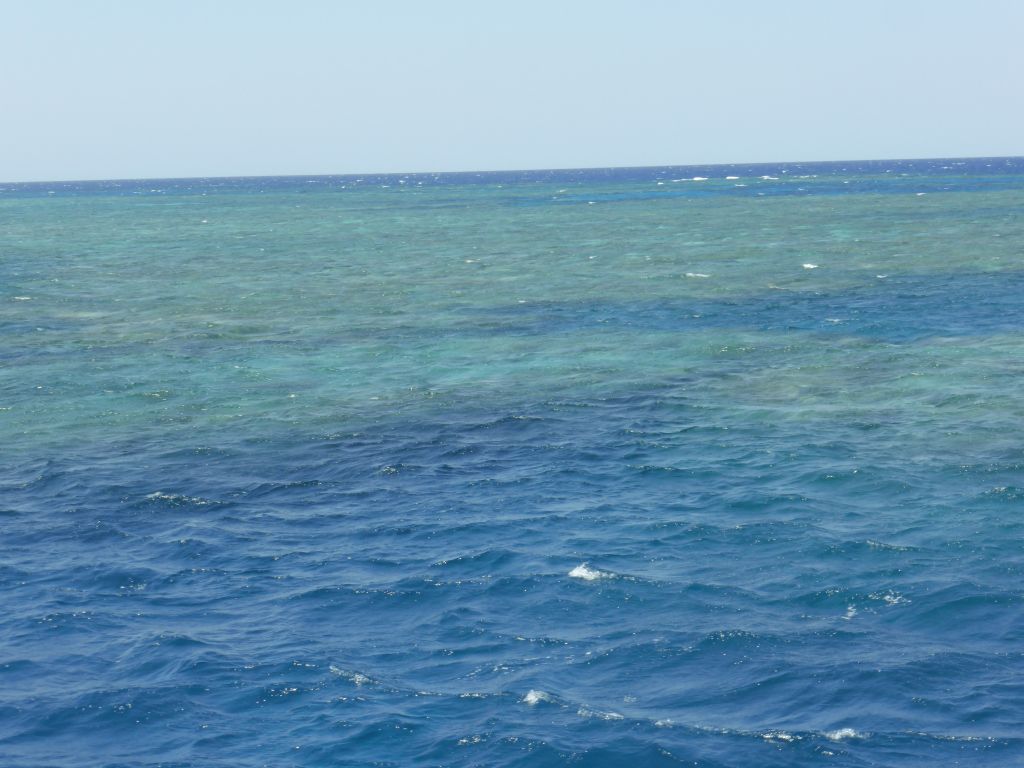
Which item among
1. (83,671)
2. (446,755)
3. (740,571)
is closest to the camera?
(446,755)

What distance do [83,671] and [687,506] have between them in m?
13.6

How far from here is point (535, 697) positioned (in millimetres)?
18125

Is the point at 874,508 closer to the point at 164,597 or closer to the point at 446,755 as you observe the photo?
the point at 446,755

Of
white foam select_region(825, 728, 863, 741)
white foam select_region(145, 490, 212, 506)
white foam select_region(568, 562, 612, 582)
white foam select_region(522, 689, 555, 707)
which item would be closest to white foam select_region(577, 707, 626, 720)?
white foam select_region(522, 689, 555, 707)

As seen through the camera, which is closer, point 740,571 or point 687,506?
point 740,571

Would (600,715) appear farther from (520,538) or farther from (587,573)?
(520,538)

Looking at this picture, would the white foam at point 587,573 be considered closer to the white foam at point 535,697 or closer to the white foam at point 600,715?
the white foam at point 535,697

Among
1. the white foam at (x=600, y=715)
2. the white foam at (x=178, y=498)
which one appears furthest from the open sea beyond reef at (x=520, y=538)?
the white foam at (x=178, y=498)

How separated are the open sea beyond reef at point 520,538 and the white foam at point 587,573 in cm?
7

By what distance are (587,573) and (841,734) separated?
7.30m

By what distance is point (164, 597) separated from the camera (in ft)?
74.3

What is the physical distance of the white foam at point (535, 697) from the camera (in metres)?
18.0

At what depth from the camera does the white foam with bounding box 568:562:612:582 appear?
23.0 metres

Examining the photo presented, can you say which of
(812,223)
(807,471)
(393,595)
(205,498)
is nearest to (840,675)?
(393,595)
